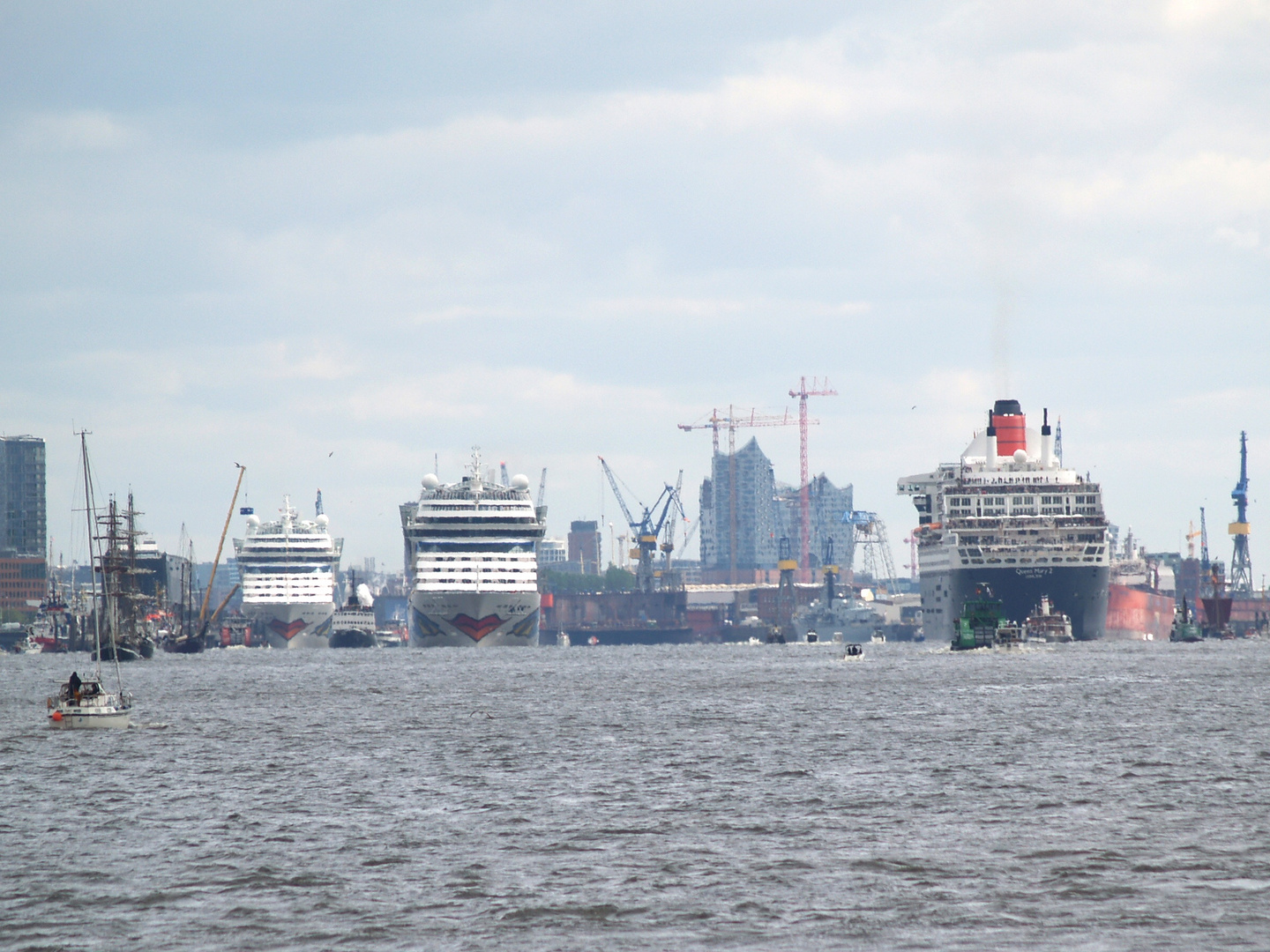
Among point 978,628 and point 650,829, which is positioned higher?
point 978,628

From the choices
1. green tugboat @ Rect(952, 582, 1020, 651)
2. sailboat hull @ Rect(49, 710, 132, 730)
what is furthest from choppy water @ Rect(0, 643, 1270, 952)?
green tugboat @ Rect(952, 582, 1020, 651)

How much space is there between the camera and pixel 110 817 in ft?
154

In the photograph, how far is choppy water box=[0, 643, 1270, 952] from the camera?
31.0 metres

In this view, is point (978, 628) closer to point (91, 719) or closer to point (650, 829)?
point (91, 719)

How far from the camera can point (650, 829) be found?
42750 mm

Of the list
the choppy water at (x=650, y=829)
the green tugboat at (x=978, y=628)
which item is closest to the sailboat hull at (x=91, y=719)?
the choppy water at (x=650, y=829)

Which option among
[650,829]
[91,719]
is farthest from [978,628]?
[650,829]

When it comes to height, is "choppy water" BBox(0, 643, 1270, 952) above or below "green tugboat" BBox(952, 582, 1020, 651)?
below

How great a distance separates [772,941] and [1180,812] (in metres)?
18.9

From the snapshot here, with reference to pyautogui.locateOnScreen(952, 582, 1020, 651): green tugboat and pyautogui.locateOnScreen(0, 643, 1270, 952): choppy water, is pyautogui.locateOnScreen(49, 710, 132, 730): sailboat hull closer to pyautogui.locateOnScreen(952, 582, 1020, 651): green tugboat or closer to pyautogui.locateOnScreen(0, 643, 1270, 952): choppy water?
pyautogui.locateOnScreen(0, 643, 1270, 952): choppy water

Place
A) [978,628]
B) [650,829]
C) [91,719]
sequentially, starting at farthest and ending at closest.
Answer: [978,628] → [91,719] → [650,829]

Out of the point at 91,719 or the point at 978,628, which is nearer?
the point at 91,719

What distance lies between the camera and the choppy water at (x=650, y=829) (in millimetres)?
31031

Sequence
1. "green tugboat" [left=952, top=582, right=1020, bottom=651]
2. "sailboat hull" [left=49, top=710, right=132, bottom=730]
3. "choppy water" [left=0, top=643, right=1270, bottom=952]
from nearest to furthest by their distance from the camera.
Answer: "choppy water" [left=0, top=643, right=1270, bottom=952], "sailboat hull" [left=49, top=710, right=132, bottom=730], "green tugboat" [left=952, top=582, right=1020, bottom=651]
